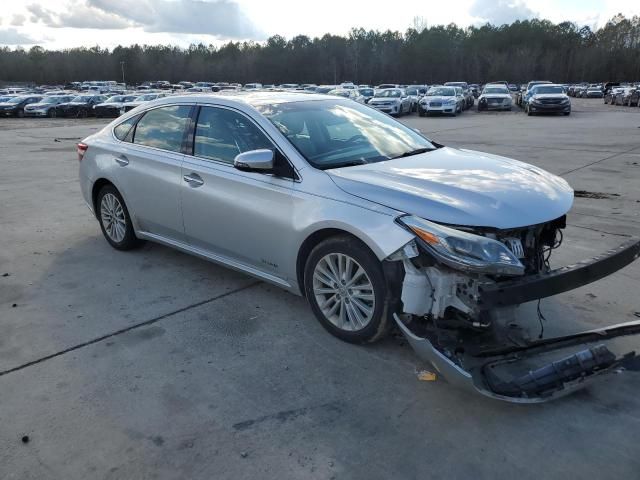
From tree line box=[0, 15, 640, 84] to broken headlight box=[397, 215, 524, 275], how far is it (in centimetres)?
12528

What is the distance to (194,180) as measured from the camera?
4684 mm

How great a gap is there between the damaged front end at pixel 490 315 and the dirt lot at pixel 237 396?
24 cm

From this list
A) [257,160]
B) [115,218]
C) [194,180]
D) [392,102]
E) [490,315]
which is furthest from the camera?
[392,102]

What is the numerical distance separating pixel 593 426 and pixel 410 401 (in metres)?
0.98

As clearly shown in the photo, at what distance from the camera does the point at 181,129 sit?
195 inches

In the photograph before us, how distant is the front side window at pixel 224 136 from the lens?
434cm

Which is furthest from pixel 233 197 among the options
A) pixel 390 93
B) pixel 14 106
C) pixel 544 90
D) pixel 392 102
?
pixel 14 106

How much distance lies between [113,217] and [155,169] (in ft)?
3.80

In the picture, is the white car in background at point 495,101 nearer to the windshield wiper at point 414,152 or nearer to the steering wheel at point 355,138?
the windshield wiper at point 414,152

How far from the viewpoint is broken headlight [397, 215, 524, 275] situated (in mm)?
3076

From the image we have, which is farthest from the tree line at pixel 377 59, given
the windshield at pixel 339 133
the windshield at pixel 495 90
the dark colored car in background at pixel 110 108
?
the windshield at pixel 339 133

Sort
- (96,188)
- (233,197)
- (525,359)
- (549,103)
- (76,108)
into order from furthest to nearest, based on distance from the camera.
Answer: (76,108) < (549,103) < (96,188) < (233,197) < (525,359)

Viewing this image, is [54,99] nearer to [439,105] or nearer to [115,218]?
[439,105]

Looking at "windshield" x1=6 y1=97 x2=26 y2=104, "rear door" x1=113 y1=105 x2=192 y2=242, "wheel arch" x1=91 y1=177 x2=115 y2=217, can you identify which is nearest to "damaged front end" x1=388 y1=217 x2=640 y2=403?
"rear door" x1=113 y1=105 x2=192 y2=242
